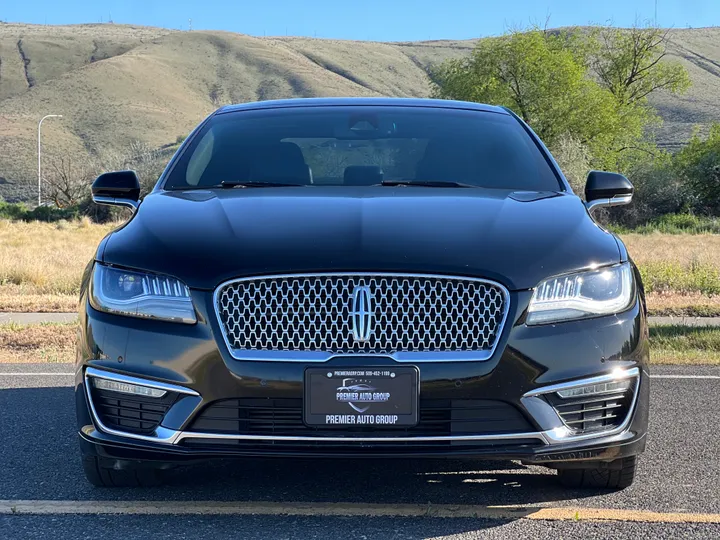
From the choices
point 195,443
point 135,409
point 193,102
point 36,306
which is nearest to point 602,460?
point 195,443

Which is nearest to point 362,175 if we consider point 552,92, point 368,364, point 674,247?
point 368,364

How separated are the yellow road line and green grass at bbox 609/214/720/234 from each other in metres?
37.0

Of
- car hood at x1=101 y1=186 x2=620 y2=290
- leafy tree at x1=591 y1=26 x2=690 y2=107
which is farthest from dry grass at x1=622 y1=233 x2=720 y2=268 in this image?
leafy tree at x1=591 y1=26 x2=690 y2=107

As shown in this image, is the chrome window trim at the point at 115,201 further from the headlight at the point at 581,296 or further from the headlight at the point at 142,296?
the headlight at the point at 581,296

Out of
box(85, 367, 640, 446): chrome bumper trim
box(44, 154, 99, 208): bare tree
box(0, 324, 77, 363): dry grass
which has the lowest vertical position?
box(44, 154, 99, 208): bare tree

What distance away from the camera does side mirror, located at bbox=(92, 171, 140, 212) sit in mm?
4750

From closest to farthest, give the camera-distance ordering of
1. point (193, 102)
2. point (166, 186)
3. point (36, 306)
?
point (166, 186)
point (36, 306)
point (193, 102)

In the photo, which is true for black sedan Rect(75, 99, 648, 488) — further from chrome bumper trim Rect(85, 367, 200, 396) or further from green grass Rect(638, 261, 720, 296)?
green grass Rect(638, 261, 720, 296)

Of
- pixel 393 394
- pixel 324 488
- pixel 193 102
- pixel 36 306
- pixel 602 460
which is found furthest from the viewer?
pixel 193 102

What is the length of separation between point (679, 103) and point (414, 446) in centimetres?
13165

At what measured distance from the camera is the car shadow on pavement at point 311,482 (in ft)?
12.7

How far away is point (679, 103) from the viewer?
416 feet

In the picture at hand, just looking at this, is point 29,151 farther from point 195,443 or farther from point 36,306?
point 195,443

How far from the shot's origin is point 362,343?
3342mm
